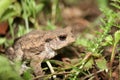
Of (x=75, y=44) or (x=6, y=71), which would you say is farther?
(x=75, y=44)

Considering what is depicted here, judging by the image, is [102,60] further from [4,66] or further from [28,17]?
[28,17]

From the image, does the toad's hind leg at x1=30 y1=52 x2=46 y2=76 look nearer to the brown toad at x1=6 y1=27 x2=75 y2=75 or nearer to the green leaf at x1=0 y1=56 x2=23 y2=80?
the brown toad at x1=6 y1=27 x2=75 y2=75

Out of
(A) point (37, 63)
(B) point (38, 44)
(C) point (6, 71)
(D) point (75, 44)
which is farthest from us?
(D) point (75, 44)

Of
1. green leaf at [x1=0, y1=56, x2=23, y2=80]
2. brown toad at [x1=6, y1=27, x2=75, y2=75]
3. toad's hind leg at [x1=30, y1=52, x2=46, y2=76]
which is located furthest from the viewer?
brown toad at [x1=6, y1=27, x2=75, y2=75]

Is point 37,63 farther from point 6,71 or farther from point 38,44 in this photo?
point 6,71

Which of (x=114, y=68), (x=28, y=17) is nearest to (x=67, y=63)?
(x=114, y=68)

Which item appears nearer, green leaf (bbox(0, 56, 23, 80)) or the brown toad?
green leaf (bbox(0, 56, 23, 80))

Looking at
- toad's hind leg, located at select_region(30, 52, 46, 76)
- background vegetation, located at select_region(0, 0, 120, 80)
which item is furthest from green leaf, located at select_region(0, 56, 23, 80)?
toad's hind leg, located at select_region(30, 52, 46, 76)

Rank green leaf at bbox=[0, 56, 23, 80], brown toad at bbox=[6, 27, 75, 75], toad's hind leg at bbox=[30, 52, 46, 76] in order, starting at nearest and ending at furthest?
green leaf at bbox=[0, 56, 23, 80] → toad's hind leg at bbox=[30, 52, 46, 76] → brown toad at bbox=[6, 27, 75, 75]

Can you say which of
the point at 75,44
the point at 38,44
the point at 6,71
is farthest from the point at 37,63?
the point at 6,71
